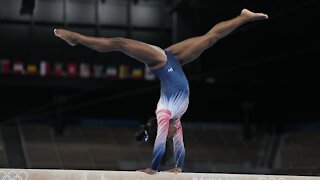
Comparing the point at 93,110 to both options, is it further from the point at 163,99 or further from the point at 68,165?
the point at 163,99

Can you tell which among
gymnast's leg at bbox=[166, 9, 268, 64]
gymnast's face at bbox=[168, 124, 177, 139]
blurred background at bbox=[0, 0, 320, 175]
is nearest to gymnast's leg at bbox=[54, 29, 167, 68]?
gymnast's leg at bbox=[166, 9, 268, 64]

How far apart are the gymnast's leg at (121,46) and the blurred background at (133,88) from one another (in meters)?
12.4

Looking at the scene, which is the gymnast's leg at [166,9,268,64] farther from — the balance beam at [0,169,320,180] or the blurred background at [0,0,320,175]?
the blurred background at [0,0,320,175]

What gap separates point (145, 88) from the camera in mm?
22141

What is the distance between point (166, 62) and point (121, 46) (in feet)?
2.22

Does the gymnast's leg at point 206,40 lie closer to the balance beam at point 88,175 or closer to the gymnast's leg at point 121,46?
the gymnast's leg at point 121,46

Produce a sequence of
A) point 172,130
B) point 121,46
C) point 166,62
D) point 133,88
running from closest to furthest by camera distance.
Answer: point 121,46 < point 166,62 < point 172,130 < point 133,88

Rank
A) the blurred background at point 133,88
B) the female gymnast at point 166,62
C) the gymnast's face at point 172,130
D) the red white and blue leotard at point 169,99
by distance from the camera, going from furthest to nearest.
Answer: the blurred background at point 133,88, the gymnast's face at point 172,130, the red white and blue leotard at point 169,99, the female gymnast at point 166,62

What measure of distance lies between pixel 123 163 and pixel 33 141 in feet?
11.7

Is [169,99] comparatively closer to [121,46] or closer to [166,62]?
[166,62]

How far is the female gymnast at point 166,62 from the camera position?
816 cm

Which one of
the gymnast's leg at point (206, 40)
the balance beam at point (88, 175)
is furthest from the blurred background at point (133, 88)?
the balance beam at point (88, 175)

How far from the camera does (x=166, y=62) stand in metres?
8.48

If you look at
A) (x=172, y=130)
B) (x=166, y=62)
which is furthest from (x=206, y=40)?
(x=172, y=130)
